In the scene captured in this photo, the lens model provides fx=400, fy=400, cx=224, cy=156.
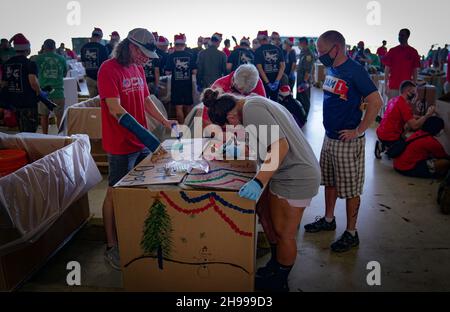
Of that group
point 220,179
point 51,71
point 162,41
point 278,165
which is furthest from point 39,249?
point 162,41

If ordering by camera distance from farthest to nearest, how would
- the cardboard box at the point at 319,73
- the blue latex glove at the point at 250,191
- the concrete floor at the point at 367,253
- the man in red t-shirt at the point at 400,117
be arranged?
1. the cardboard box at the point at 319,73
2. the man in red t-shirt at the point at 400,117
3. the concrete floor at the point at 367,253
4. the blue latex glove at the point at 250,191

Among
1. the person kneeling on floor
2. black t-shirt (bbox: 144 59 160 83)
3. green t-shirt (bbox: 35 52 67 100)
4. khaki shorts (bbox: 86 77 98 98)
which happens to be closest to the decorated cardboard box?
Answer: the person kneeling on floor

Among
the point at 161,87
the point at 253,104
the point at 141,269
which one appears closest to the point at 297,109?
the point at 253,104

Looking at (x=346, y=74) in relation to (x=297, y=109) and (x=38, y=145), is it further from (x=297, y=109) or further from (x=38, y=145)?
(x=38, y=145)

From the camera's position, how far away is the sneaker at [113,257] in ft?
7.69

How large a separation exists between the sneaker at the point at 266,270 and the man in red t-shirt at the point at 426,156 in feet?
7.84

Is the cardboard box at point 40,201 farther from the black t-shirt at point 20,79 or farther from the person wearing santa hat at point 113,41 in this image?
the person wearing santa hat at point 113,41

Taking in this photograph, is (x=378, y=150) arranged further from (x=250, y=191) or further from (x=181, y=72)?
(x=250, y=191)

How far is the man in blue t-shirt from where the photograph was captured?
2.41 meters

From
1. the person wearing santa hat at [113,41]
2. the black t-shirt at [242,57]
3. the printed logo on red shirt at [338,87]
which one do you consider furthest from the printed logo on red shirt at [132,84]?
the person wearing santa hat at [113,41]

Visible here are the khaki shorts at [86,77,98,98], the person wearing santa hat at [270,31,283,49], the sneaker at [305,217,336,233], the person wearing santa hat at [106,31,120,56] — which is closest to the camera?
the sneaker at [305,217,336,233]

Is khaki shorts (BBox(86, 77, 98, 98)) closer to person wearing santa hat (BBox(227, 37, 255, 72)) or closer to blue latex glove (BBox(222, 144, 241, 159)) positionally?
person wearing santa hat (BBox(227, 37, 255, 72))
